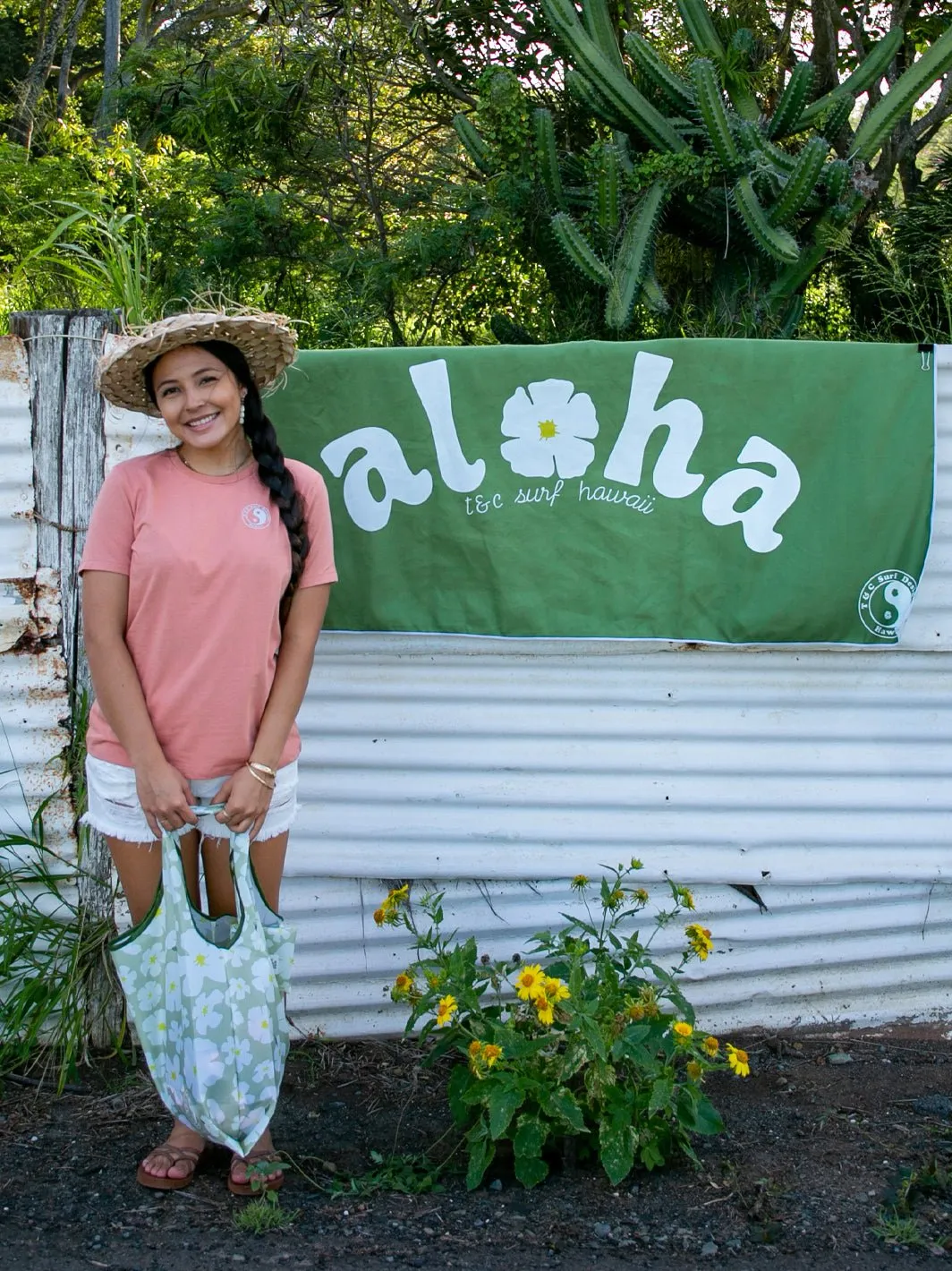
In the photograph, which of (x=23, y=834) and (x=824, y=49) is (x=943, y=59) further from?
(x=23, y=834)

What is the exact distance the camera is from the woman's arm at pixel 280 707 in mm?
3002

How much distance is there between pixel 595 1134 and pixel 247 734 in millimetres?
1338

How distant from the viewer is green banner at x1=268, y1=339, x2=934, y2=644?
12.5 ft

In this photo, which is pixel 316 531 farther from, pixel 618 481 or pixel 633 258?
pixel 633 258

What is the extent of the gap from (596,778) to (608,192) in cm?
303

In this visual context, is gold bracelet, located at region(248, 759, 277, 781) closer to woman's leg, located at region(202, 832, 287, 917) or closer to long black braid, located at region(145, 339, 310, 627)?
woman's leg, located at region(202, 832, 287, 917)

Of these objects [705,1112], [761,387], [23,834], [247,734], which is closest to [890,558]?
[761,387]

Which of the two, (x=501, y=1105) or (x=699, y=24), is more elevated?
(x=699, y=24)

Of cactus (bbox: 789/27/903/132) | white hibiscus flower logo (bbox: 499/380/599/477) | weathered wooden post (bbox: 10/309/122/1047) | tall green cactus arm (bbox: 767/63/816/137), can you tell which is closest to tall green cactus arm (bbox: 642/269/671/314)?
tall green cactus arm (bbox: 767/63/816/137)

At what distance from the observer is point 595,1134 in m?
3.21

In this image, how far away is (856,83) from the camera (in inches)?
250

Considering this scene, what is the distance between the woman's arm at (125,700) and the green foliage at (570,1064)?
2.54 feet

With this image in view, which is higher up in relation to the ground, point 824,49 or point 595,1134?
point 824,49

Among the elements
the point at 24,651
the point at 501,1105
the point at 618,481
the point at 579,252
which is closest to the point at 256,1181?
the point at 501,1105
